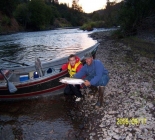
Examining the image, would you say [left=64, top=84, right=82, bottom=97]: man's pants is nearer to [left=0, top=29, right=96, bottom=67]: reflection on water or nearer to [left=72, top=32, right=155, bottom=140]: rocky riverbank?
[left=72, top=32, right=155, bottom=140]: rocky riverbank

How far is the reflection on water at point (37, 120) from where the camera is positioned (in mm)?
6031

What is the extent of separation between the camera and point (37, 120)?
700cm

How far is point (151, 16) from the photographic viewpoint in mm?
28000

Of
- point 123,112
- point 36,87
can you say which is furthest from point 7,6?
point 123,112

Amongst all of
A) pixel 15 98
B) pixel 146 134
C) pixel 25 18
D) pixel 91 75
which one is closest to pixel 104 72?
pixel 91 75

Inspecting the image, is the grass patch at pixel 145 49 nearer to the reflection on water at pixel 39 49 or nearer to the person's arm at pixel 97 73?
the reflection on water at pixel 39 49

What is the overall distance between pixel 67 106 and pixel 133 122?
3.08 meters

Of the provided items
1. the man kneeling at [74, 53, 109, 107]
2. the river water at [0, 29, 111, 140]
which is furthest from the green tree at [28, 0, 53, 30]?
the man kneeling at [74, 53, 109, 107]

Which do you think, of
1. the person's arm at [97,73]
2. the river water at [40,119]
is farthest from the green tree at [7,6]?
the person's arm at [97,73]

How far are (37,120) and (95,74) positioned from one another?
2926 mm

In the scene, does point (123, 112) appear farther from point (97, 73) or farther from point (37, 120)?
point (37, 120)

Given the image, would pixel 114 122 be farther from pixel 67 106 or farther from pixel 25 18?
pixel 25 18

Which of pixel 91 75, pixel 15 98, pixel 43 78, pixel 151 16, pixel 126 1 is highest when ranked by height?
pixel 126 1

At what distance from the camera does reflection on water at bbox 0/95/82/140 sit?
6031 millimetres
